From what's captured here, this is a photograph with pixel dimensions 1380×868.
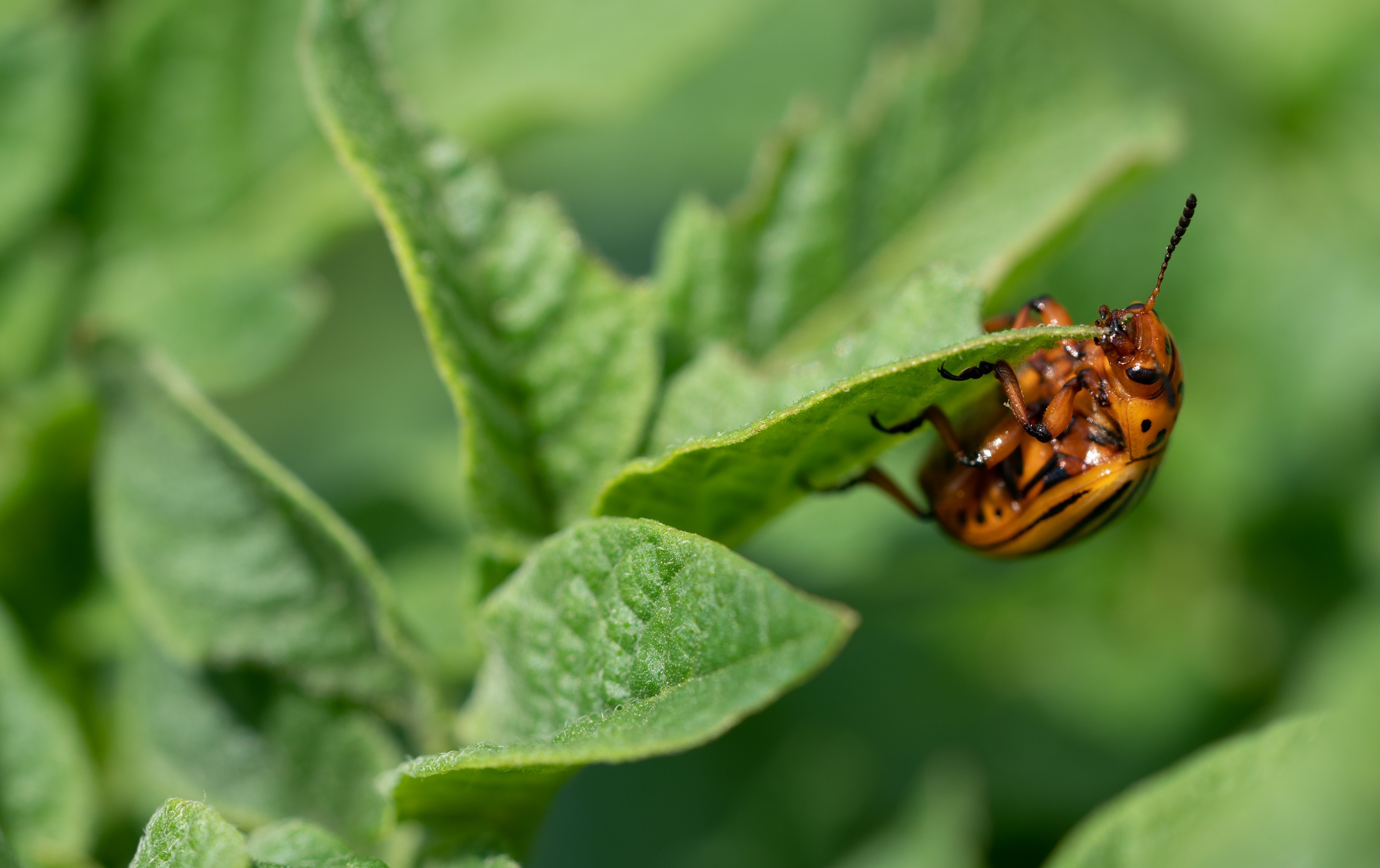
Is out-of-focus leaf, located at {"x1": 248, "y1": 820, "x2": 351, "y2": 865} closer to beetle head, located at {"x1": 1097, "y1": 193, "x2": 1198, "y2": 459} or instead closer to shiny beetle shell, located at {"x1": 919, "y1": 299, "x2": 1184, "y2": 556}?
shiny beetle shell, located at {"x1": 919, "y1": 299, "x2": 1184, "y2": 556}

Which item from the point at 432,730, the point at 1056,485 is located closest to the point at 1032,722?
the point at 1056,485

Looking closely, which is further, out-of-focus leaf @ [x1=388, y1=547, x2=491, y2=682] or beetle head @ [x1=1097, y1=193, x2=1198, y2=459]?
beetle head @ [x1=1097, y1=193, x2=1198, y2=459]

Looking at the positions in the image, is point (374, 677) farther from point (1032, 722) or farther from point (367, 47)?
point (1032, 722)

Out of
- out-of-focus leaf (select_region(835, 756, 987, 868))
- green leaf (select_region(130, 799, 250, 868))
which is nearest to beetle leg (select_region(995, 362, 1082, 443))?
out-of-focus leaf (select_region(835, 756, 987, 868))

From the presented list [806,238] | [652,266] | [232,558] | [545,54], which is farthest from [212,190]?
[652,266]

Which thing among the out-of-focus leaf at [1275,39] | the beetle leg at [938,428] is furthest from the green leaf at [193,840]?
the out-of-focus leaf at [1275,39]

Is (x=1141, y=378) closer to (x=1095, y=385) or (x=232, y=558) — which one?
(x=1095, y=385)

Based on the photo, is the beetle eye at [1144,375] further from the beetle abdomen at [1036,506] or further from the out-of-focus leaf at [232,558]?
the out-of-focus leaf at [232,558]
